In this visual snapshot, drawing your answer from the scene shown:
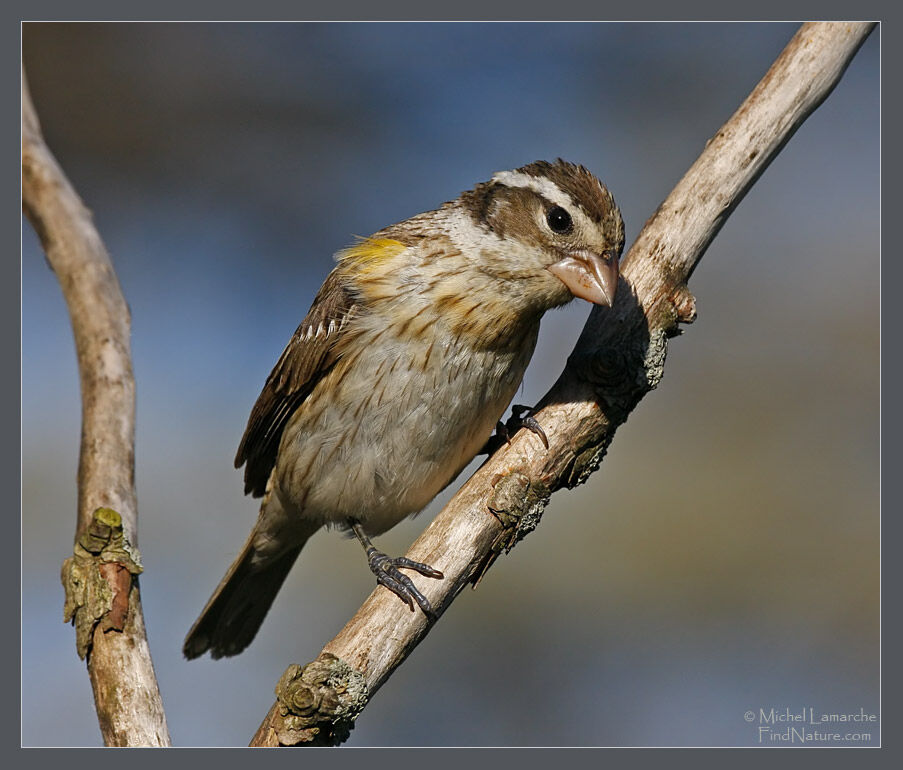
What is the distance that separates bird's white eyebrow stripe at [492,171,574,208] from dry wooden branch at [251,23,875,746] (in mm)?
325

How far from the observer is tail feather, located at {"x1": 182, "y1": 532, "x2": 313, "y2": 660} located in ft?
14.6

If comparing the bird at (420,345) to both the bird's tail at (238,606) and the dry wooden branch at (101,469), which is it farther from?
the dry wooden branch at (101,469)

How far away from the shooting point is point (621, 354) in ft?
11.2

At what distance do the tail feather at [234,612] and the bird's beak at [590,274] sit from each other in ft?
6.33

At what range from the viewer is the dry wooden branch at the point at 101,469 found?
3.20 metres

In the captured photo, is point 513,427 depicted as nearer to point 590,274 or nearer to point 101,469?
point 590,274

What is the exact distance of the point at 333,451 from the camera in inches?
155

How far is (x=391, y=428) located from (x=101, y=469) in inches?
43.9

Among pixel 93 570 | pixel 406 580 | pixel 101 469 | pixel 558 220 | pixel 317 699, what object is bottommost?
pixel 317 699

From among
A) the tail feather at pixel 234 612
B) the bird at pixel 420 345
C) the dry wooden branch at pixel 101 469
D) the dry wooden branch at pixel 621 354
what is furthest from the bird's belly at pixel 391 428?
the dry wooden branch at pixel 101 469

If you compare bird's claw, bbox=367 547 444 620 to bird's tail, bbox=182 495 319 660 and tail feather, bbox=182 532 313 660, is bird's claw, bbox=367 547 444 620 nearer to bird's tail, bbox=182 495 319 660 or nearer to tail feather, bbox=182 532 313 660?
bird's tail, bbox=182 495 319 660

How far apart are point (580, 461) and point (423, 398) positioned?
674 millimetres

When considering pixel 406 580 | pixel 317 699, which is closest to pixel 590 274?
pixel 406 580

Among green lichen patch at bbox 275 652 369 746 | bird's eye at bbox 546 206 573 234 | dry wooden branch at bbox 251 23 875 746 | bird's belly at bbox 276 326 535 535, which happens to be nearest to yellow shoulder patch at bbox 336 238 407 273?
bird's belly at bbox 276 326 535 535
